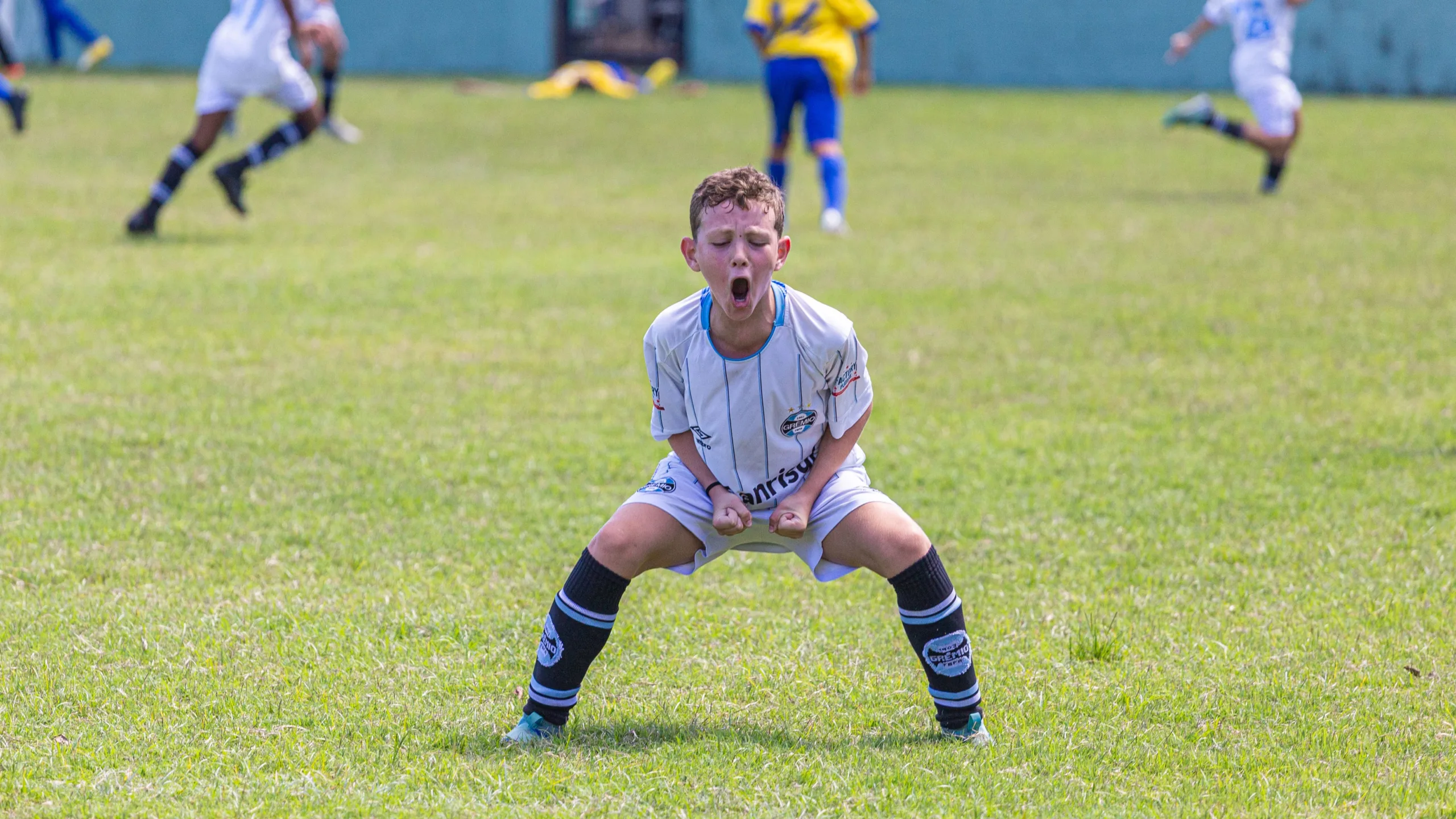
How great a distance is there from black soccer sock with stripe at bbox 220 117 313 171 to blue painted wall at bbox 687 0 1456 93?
15723 millimetres

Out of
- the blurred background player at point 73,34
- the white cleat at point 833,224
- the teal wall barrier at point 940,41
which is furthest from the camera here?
the teal wall barrier at point 940,41

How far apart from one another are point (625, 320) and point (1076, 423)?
8.10ft

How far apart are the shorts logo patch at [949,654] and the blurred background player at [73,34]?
791 inches

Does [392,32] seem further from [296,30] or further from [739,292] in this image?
[739,292]

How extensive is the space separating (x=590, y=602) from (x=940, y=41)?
75.3ft

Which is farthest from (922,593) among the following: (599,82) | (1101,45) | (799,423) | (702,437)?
(1101,45)

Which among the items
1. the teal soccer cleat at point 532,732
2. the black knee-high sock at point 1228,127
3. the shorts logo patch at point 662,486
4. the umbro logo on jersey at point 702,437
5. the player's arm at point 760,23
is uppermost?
the umbro logo on jersey at point 702,437

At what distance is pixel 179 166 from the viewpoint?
9.41m

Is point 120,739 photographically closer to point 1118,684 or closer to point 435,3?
point 1118,684

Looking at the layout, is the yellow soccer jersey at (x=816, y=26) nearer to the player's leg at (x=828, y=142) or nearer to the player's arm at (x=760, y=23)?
the player's arm at (x=760, y=23)

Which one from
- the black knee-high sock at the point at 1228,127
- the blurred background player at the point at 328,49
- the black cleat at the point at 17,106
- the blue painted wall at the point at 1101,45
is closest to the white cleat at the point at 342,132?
the blurred background player at the point at 328,49

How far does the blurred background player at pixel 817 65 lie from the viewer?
10.3 meters

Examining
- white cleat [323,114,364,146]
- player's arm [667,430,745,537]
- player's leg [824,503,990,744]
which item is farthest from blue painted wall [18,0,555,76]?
player's leg [824,503,990,744]

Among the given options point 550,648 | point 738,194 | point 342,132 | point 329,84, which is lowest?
point 342,132
